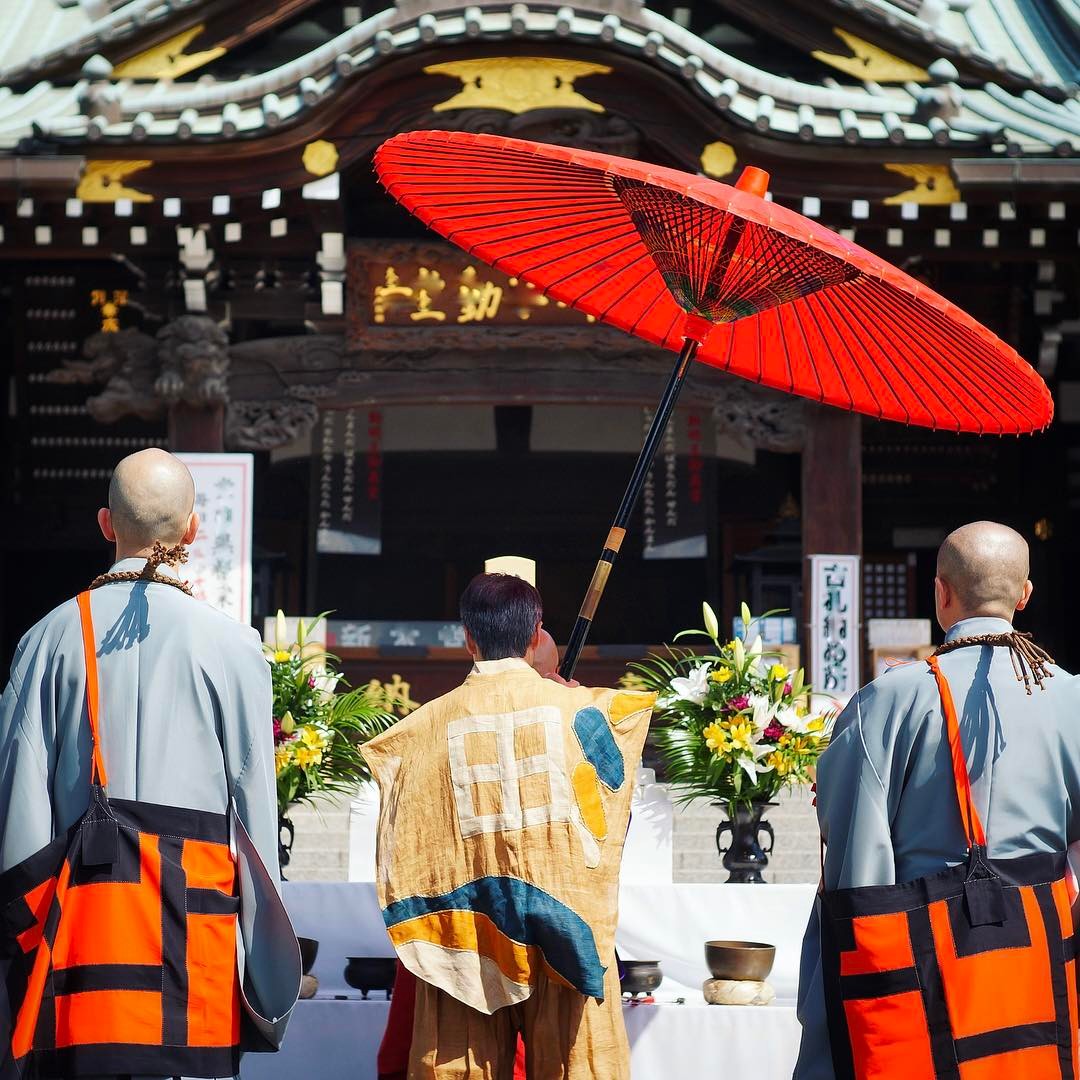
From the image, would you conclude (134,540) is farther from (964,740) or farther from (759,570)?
(759,570)

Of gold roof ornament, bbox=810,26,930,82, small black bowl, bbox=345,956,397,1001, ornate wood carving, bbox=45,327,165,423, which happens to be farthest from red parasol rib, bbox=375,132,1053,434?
gold roof ornament, bbox=810,26,930,82

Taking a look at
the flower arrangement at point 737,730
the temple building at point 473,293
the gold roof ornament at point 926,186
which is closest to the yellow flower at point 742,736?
the flower arrangement at point 737,730

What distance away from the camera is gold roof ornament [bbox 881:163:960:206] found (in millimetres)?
7824

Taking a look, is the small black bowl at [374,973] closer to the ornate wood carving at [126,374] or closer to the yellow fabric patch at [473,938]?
the yellow fabric patch at [473,938]

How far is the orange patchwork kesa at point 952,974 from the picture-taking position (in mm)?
2764

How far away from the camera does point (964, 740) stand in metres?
2.85

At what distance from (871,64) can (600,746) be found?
22.3 ft

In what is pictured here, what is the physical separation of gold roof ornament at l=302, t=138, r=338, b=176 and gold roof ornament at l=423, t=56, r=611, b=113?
0.73 meters

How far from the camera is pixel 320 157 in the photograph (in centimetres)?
807

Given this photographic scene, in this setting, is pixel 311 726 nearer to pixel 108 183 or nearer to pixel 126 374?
pixel 108 183

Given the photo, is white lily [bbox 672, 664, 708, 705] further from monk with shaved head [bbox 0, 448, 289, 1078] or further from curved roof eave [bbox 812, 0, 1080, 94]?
curved roof eave [bbox 812, 0, 1080, 94]

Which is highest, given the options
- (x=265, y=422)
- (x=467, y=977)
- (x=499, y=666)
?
(x=265, y=422)

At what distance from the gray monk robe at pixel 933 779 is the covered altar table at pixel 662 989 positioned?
1.10m

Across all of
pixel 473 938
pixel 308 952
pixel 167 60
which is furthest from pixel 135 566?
pixel 167 60
